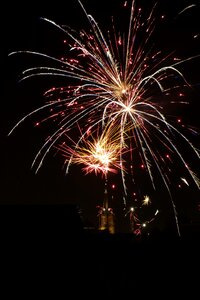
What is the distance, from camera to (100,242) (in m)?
16.9

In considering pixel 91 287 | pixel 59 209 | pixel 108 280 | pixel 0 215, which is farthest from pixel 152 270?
pixel 0 215

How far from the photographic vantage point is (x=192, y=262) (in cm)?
1698

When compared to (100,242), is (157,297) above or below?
below

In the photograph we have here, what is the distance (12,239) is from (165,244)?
7.11 meters

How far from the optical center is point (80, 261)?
1491 centimetres

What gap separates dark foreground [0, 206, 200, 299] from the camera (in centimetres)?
1391

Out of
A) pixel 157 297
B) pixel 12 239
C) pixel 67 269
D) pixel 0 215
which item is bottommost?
pixel 157 297

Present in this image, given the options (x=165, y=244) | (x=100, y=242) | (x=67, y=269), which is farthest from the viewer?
(x=165, y=244)

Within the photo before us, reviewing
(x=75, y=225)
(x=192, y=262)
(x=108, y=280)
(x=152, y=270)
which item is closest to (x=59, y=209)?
(x=75, y=225)

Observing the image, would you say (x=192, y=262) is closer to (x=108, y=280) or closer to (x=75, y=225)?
(x=108, y=280)

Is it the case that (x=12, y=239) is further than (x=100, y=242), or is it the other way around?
(x=100, y=242)

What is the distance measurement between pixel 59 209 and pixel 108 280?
3.72 meters

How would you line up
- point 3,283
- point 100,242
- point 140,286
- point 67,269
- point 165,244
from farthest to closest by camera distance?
point 165,244
point 100,242
point 140,286
point 67,269
point 3,283

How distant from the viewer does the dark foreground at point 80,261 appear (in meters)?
13.9
